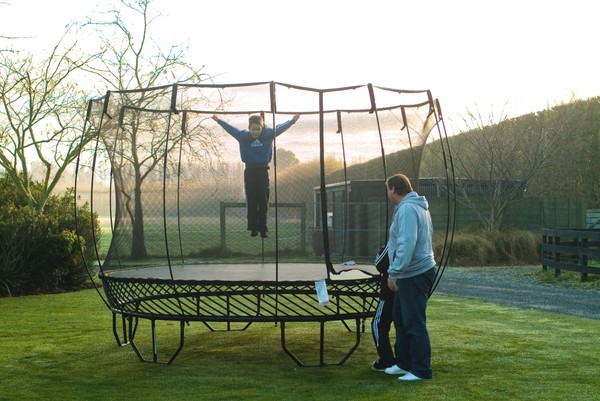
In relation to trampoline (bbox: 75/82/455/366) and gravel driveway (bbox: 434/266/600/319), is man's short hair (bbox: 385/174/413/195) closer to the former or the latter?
trampoline (bbox: 75/82/455/366)

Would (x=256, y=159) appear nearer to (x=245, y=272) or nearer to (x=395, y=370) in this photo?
(x=245, y=272)

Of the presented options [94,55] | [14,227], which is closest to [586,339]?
[14,227]

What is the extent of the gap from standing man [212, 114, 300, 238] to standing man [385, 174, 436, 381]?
215 cm

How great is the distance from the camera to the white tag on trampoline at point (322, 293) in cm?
666

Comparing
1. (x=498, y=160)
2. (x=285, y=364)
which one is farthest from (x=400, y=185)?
(x=498, y=160)

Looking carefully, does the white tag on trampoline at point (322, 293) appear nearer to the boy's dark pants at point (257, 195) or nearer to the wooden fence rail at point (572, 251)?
the boy's dark pants at point (257, 195)

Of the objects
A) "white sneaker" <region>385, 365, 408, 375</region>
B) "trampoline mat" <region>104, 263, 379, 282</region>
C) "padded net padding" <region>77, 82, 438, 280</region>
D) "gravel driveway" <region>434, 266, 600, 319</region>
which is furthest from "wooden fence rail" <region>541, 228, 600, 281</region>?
"white sneaker" <region>385, 365, 408, 375</region>

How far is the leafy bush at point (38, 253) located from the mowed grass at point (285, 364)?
11.8 ft

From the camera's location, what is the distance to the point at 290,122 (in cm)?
850

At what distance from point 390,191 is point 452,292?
27.1 feet

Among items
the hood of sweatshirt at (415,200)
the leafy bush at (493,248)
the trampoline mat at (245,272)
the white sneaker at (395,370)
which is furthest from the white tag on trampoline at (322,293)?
the leafy bush at (493,248)

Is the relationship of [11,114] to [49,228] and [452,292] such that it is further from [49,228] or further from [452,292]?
[452,292]

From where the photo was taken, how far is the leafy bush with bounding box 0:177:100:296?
14258 millimetres

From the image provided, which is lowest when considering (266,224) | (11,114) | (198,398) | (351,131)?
(198,398)
